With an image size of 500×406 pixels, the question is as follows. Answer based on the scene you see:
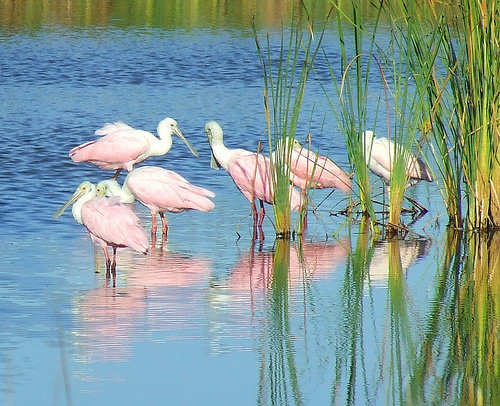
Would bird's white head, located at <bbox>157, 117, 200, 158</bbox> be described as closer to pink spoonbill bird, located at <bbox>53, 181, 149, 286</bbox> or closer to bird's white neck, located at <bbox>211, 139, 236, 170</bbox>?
bird's white neck, located at <bbox>211, 139, 236, 170</bbox>

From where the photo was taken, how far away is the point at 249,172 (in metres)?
9.34

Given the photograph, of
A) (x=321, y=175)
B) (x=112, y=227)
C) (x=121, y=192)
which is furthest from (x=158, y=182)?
(x=112, y=227)

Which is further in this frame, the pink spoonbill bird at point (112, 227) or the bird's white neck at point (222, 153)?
the bird's white neck at point (222, 153)

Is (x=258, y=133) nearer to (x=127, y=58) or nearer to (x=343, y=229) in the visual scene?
(x=343, y=229)

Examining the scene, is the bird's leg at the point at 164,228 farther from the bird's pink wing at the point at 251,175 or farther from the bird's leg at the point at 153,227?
the bird's pink wing at the point at 251,175

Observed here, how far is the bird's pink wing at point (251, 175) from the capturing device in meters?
9.00

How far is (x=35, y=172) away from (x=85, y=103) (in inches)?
212

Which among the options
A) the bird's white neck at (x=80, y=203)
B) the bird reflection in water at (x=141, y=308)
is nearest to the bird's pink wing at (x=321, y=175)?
the bird's white neck at (x=80, y=203)

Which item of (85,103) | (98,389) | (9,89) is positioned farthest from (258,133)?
(98,389)

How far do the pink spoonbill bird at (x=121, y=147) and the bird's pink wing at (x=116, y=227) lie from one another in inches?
132

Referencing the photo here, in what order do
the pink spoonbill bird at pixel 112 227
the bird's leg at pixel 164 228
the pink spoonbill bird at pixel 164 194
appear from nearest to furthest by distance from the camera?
the pink spoonbill bird at pixel 112 227, the bird's leg at pixel 164 228, the pink spoonbill bird at pixel 164 194

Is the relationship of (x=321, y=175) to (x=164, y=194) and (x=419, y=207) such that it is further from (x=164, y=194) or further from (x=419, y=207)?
(x=164, y=194)

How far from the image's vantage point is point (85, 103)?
54.8 feet

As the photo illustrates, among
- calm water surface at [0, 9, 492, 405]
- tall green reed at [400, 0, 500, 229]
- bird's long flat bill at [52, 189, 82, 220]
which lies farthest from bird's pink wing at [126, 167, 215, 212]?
tall green reed at [400, 0, 500, 229]
